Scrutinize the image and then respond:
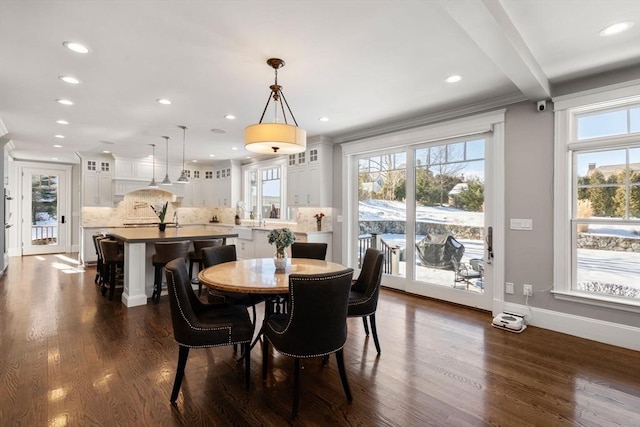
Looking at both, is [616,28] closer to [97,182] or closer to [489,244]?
[489,244]

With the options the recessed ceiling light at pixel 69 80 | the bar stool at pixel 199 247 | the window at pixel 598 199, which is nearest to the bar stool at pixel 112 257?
the bar stool at pixel 199 247

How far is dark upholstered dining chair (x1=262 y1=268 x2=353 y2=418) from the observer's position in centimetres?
194

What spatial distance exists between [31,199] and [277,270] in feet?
30.2

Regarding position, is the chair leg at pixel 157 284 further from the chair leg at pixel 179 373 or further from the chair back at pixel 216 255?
the chair leg at pixel 179 373

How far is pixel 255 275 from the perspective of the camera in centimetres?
257

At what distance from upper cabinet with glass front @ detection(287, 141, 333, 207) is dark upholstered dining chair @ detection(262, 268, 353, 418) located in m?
3.79

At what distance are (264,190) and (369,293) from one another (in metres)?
5.36

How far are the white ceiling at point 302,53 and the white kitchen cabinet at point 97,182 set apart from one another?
3.21 meters

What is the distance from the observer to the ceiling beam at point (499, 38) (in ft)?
6.40

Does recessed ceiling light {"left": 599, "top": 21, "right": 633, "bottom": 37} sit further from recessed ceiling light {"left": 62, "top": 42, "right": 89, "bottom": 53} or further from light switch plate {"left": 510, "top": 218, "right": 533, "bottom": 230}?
recessed ceiling light {"left": 62, "top": 42, "right": 89, "bottom": 53}

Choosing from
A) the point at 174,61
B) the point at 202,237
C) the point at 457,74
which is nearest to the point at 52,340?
the point at 202,237

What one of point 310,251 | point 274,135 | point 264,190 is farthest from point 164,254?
point 264,190

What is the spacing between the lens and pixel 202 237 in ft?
15.3

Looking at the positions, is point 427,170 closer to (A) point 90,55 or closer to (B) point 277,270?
(B) point 277,270
